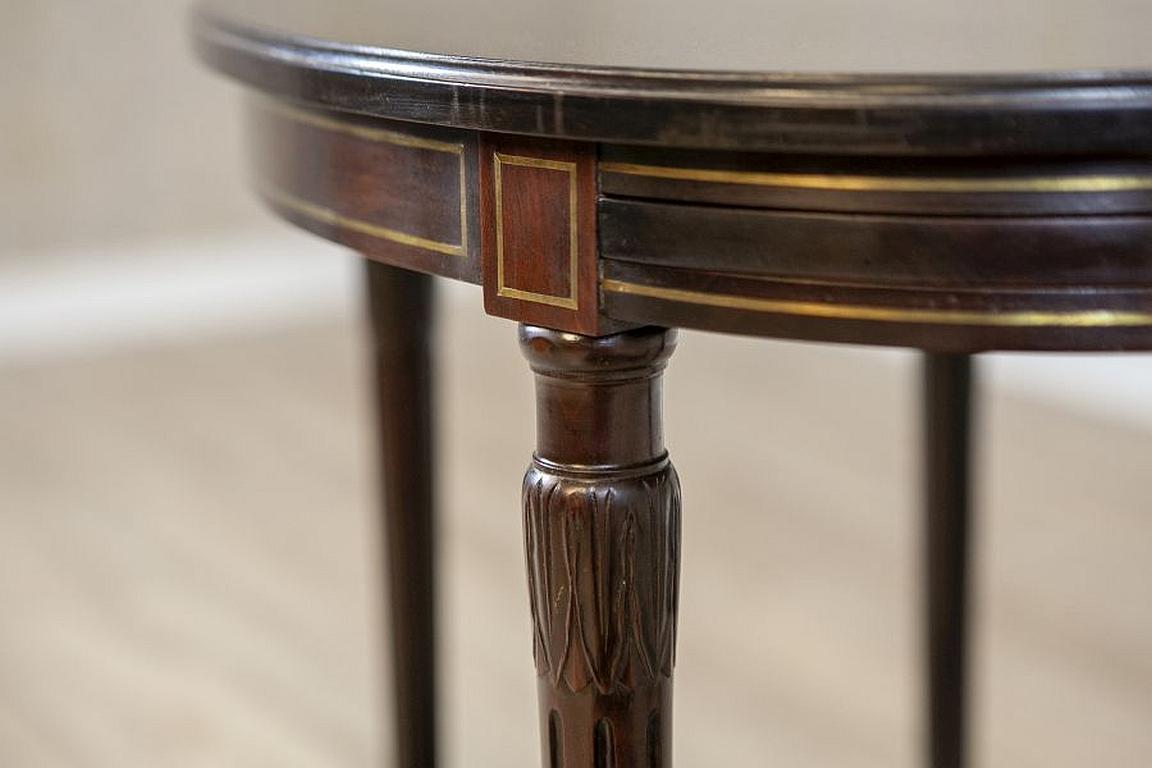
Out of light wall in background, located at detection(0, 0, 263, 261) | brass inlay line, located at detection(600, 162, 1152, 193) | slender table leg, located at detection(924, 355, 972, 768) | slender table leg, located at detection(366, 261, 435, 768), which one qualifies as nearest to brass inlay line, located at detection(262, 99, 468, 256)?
brass inlay line, located at detection(600, 162, 1152, 193)

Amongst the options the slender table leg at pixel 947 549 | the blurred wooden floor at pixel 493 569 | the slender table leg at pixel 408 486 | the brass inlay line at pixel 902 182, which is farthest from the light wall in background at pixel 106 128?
the brass inlay line at pixel 902 182

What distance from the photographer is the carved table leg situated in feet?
2.15

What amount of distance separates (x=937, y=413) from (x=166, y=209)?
5.99 feet

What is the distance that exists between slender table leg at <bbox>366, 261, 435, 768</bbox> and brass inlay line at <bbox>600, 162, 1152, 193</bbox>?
19.0 inches

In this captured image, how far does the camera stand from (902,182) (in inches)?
21.0

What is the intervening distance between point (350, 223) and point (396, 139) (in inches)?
2.7

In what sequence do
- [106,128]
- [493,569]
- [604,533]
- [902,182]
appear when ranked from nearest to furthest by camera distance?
[902,182]
[604,533]
[493,569]
[106,128]

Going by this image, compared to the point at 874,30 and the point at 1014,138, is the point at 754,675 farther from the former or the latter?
Result: the point at 1014,138

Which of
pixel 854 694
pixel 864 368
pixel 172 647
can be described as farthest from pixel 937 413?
pixel 864 368

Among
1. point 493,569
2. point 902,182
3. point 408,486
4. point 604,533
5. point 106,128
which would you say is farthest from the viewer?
point 106,128

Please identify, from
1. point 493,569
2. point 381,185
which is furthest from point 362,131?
point 493,569

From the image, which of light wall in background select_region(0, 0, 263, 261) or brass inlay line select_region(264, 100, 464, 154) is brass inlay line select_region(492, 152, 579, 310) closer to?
brass inlay line select_region(264, 100, 464, 154)

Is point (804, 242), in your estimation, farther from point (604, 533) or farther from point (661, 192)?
point (604, 533)

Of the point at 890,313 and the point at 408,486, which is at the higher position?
the point at 890,313
